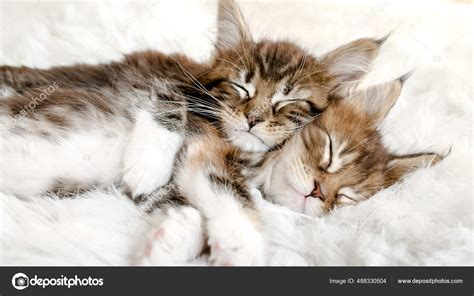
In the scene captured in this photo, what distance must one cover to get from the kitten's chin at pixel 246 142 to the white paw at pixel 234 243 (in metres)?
0.24

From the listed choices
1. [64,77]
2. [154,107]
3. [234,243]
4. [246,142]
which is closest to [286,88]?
[246,142]

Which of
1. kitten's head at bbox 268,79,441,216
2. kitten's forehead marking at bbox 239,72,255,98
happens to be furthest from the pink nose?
kitten's forehead marking at bbox 239,72,255,98

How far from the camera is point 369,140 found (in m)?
1.09

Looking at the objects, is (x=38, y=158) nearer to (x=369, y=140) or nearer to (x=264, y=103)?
(x=264, y=103)

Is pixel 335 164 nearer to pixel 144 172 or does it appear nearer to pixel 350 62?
pixel 350 62

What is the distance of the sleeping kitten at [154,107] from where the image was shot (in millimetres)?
997

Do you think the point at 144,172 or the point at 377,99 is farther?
the point at 377,99

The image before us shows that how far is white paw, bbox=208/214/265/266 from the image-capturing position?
78cm

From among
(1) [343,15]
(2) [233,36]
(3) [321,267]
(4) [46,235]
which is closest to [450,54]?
(1) [343,15]

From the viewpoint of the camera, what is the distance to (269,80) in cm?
110

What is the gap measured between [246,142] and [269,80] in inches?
6.4

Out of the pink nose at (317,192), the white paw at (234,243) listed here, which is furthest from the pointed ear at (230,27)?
the white paw at (234,243)

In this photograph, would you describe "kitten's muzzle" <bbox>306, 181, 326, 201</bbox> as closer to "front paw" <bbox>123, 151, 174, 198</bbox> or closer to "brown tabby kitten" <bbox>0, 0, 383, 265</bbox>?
"brown tabby kitten" <bbox>0, 0, 383, 265</bbox>

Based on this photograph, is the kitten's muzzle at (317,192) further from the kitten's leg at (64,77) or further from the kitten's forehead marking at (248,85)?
the kitten's leg at (64,77)
